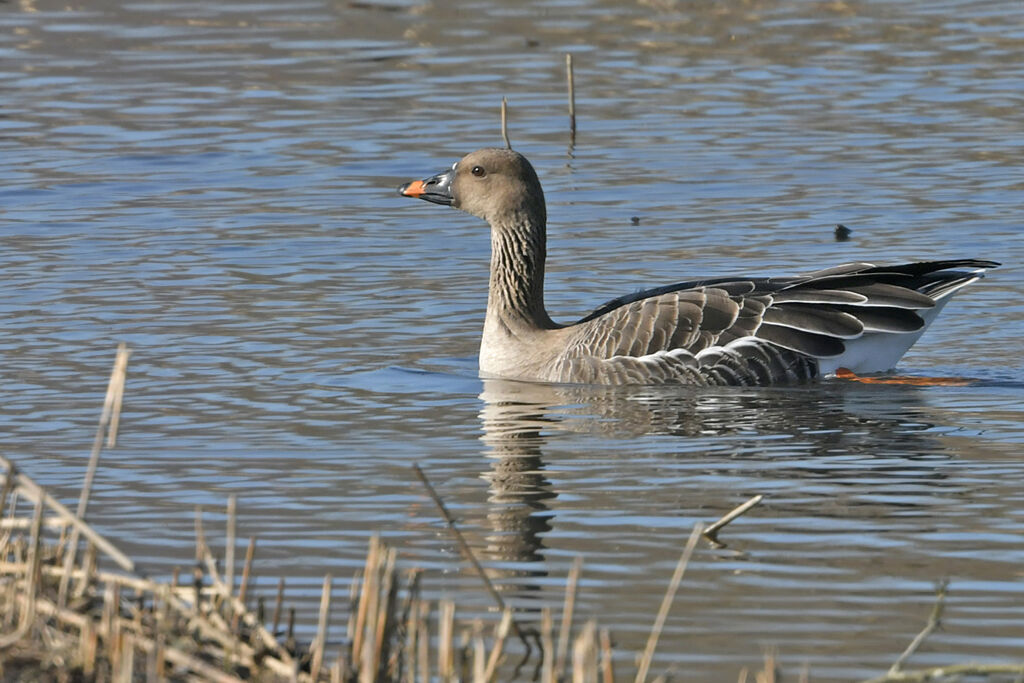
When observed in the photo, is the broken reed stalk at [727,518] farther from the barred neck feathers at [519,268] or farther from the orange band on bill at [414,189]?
the orange band on bill at [414,189]

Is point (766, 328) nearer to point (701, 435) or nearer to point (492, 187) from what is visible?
point (701, 435)

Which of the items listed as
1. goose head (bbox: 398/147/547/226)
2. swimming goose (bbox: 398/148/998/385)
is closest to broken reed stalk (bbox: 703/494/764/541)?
swimming goose (bbox: 398/148/998/385)

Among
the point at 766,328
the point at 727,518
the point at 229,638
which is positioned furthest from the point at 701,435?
the point at 229,638

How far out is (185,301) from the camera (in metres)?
15.0

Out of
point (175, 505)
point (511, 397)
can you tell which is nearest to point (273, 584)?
point (175, 505)

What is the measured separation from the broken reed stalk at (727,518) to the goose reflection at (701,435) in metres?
0.28

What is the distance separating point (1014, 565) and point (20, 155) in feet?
51.3

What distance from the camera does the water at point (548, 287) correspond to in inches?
326

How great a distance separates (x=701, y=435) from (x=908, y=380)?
86.4 inches

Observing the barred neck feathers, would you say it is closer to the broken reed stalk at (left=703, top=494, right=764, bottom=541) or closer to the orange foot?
the orange foot

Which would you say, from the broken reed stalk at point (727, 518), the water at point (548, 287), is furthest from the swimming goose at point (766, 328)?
the broken reed stalk at point (727, 518)

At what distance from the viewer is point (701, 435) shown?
10.9m

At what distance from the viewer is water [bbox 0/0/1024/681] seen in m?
8.28

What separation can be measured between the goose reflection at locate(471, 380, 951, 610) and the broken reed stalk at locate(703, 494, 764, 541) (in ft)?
0.92
